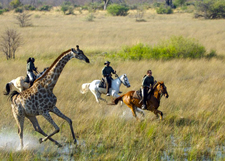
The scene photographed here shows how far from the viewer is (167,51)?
1906cm

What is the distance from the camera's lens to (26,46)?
2194 cm

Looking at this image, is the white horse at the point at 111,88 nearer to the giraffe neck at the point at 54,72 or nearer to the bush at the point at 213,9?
the giraffe neck at the point at 54,72

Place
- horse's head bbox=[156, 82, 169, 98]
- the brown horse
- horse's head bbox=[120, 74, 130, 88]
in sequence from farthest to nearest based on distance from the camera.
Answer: horse's head bbox=[120, 74, 130, 88], the brown horse, horse's head bbox=[156, 82, 169, 98]

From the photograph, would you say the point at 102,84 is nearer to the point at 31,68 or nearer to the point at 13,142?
the point at 31,68

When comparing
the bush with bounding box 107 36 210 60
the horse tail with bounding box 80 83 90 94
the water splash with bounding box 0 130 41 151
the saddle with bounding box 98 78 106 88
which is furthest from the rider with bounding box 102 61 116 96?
the bush with bounding box 107 36 210 60

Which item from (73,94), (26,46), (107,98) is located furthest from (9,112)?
(26,46)

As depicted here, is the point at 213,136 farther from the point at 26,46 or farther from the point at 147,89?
the point at 26,46

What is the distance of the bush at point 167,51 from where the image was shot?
18281 mm

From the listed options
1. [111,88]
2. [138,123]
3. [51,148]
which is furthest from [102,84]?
[51,148]

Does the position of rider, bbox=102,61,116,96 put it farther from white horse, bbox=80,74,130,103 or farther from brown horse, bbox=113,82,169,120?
brown horse, bbox=113,82,169,120

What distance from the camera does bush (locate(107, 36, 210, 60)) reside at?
1828 cm

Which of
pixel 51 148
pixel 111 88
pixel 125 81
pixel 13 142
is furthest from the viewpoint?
pixel 111 88

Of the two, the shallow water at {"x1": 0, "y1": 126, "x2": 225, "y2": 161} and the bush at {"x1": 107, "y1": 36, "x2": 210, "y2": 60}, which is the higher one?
the bush at {"x1": 107, "y1": 36, "x2": 210, "y2": 60}

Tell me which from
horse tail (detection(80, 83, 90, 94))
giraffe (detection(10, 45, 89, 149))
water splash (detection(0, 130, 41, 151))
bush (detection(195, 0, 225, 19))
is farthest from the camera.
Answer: bush (detection(195, 0, 225, 19))
